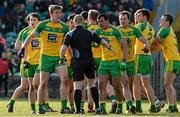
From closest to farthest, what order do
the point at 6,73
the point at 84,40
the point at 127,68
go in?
the point at 84,40 → the point at 127,68 → the point at 6,73

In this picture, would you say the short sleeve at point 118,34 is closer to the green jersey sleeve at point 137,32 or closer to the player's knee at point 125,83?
the green jersey sleeve at point 137,32

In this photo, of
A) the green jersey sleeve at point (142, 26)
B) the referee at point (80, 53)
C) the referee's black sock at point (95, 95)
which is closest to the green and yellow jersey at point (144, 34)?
the green jersey sleeve at point (142, 26)

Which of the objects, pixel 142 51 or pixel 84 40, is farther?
pixel 142 51

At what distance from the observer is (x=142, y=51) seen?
20.0 m

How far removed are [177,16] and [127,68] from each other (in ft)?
40.0

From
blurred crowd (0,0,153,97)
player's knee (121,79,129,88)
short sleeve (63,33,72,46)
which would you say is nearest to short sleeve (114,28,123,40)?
player's knee (121,79,129,88)

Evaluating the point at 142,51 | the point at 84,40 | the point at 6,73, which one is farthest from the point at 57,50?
the point at 6,73

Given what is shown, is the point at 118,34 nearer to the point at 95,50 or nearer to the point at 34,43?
the point at 95,50

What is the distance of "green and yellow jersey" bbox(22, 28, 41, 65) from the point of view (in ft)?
65.9

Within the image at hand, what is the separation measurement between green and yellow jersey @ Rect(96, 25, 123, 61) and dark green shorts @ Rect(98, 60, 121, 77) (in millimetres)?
103

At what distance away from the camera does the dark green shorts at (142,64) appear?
19.9 m

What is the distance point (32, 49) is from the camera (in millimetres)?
20281

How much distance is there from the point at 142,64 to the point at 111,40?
4.04 feet

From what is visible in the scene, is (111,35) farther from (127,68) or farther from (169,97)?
(169,97)
